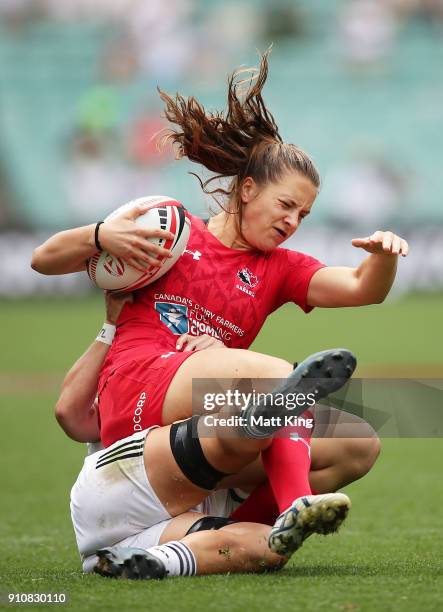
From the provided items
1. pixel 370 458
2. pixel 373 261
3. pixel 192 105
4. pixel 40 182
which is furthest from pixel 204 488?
pixel 40 182

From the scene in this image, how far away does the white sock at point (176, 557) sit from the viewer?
12.5ft

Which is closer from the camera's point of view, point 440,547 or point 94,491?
point 94,491

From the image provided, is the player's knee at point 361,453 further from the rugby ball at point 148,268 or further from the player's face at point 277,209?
the rugby ball at point 148,268

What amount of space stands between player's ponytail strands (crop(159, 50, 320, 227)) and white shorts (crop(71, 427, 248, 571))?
45.6 inches

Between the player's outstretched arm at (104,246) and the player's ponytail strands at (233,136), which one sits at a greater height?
the player's ponytail strands at (233,136)

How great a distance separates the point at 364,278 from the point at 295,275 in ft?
1.09

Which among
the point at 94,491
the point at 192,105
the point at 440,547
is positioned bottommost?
the point at 440,547

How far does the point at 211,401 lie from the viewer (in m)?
3.91

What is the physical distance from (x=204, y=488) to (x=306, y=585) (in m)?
0.51

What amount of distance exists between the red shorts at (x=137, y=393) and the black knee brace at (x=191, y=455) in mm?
168

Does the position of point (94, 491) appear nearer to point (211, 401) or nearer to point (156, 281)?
point (211, 401)

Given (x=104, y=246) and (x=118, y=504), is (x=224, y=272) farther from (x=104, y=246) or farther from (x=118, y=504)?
(x=118, y=504)

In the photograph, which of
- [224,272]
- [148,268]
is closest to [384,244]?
[224,272]

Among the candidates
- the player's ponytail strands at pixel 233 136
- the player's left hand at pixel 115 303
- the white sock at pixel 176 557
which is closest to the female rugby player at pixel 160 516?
the white sock at pixel 176 557
